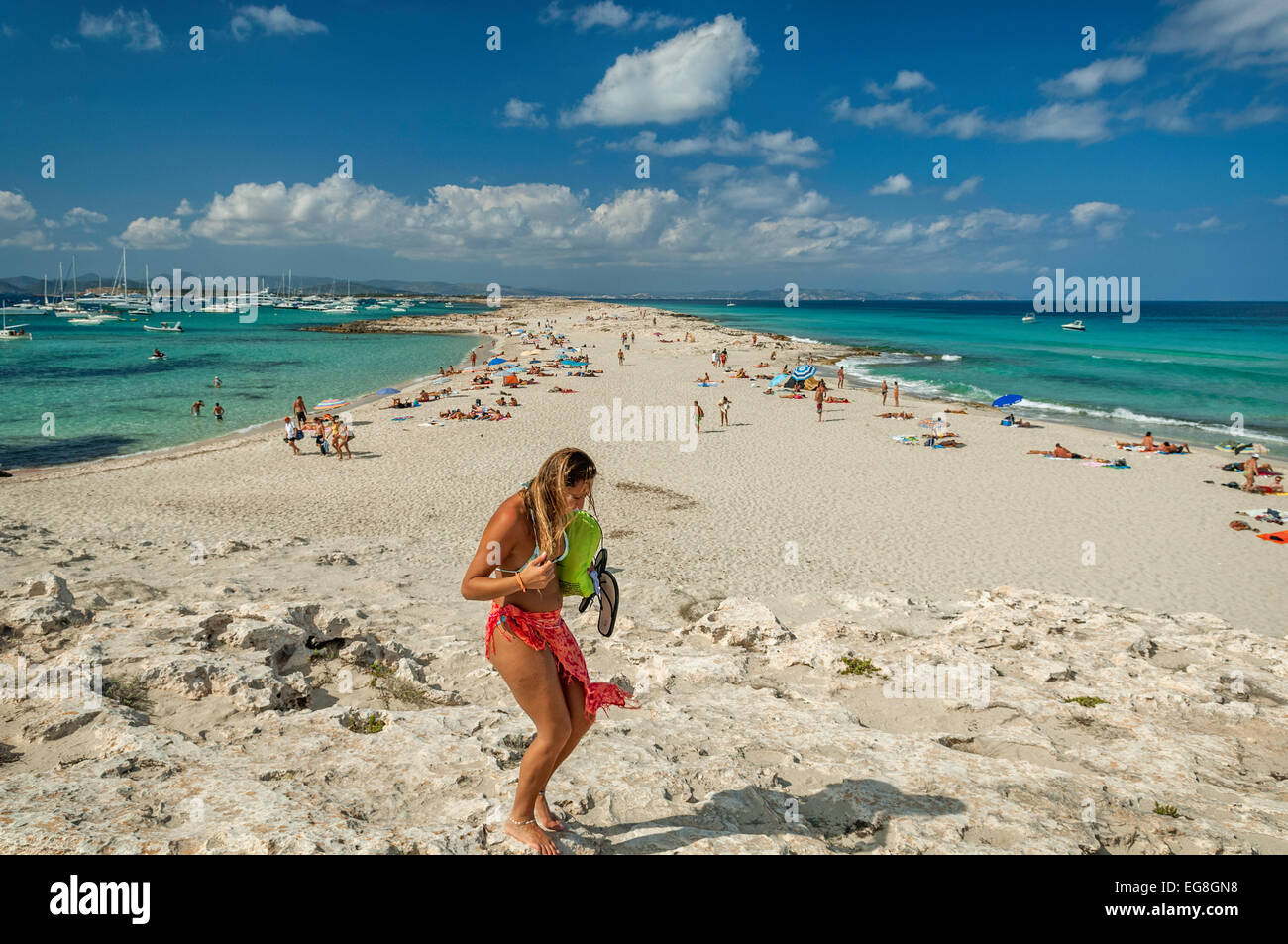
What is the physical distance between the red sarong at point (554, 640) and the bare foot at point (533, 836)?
2.08 feet

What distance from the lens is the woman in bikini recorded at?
3074 mm

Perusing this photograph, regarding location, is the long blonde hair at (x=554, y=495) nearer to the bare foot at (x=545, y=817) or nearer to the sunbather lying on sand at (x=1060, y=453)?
the bare foot at (x=545, y=817)

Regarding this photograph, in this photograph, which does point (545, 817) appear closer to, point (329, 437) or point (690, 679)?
point (690, 679)

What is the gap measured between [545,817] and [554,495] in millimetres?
1784

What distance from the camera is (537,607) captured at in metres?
3.23

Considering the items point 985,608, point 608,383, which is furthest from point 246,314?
point 985,608

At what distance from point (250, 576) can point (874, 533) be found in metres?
11.0

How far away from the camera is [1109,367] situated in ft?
164

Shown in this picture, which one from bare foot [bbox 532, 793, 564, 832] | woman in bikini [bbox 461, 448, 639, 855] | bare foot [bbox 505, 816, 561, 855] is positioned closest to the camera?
woman in bikini [bbox 461, 448, 639, 855]

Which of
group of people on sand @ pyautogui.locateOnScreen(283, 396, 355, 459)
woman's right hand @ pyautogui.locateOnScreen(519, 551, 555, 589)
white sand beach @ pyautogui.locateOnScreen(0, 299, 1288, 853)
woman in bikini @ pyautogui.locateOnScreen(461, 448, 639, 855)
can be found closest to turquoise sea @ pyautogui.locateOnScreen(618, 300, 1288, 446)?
white sand beach @ pyautogui.locateOnScreen(0, 299, 1288, 853)

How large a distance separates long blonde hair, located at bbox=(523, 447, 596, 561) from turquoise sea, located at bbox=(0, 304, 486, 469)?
25.0m

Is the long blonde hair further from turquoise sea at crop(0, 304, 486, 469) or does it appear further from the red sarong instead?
turquoise sea at crop(0, 304, 486, 469)
